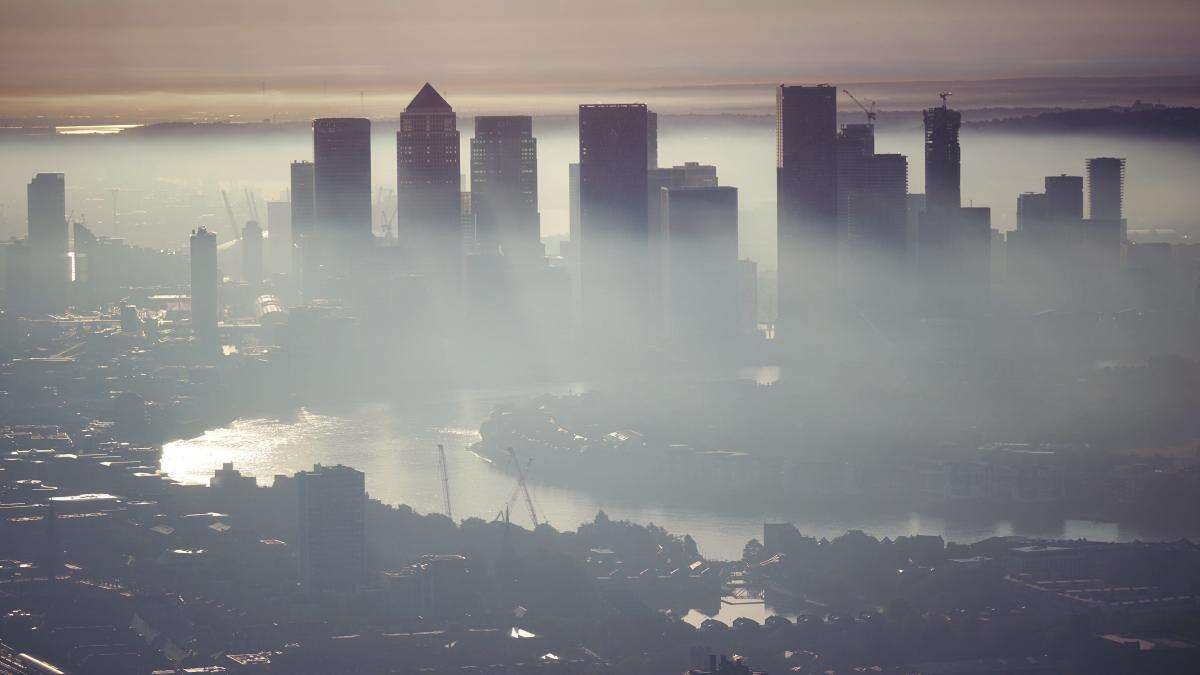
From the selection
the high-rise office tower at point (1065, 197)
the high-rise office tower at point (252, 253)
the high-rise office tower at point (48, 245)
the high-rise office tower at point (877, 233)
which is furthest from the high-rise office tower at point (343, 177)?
the high-rise office tower at point (1065, 197)

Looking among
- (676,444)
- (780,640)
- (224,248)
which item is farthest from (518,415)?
(224,248)

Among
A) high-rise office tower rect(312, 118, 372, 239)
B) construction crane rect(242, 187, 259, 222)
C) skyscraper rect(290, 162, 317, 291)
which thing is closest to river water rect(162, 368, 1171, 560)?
high-rise office tower rect(312, 118, 372, 239)

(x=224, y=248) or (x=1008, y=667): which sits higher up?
(x=224, y=248)

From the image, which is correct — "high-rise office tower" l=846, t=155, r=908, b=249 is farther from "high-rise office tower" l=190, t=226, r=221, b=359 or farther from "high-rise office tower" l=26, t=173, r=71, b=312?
"high-rise office tower" l=26, t=173, r=71, b=312

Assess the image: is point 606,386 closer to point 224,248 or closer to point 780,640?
point 224,248

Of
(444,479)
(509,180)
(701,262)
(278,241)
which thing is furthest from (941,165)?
(278,241)

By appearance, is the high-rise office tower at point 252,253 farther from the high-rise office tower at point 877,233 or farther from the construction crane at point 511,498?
the construction crane at point 511,498
